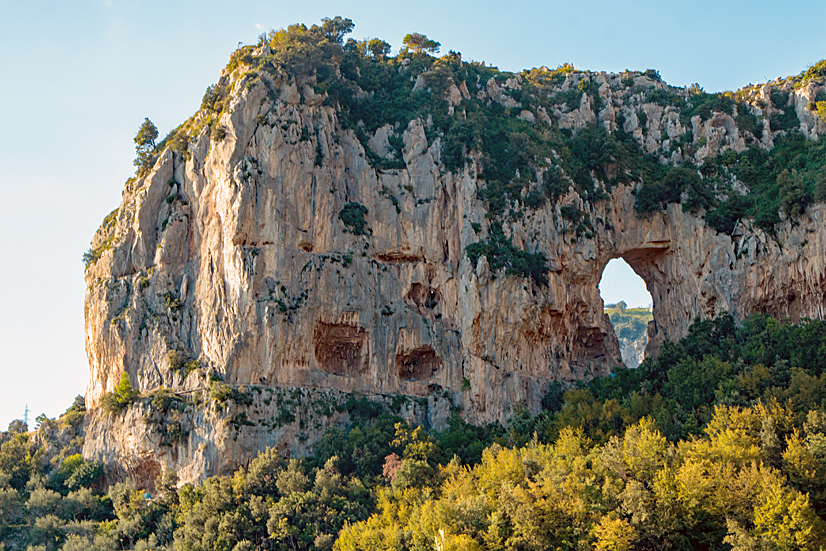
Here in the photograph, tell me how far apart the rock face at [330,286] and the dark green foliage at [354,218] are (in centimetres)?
25

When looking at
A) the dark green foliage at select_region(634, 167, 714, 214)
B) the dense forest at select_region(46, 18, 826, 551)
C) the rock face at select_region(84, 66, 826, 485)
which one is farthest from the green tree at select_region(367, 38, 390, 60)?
the dark green foliage at select_region(634, 167, 714, 214)

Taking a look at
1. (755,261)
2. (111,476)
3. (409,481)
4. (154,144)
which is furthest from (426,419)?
(154,144)

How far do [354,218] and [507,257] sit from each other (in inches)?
497

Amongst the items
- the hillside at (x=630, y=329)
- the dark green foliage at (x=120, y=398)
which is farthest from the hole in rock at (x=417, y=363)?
the hillside at (x=630, y=329)

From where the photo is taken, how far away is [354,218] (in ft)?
211

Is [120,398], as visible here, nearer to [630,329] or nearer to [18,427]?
[18,427]

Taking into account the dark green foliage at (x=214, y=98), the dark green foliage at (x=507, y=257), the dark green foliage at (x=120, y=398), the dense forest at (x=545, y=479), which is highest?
the dark green foliage at (x=214, y=98)

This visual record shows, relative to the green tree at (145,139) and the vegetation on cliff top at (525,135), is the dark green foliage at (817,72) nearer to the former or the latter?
the vegetation on cliff top at (525,135)

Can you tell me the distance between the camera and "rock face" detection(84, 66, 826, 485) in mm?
57781

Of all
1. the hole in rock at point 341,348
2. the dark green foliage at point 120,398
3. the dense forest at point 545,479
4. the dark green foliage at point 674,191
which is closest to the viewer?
the dense forest at point 545,479

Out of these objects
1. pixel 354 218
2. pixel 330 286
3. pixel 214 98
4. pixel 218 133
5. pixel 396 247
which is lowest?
pixel 330 286

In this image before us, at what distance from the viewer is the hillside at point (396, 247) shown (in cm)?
5847

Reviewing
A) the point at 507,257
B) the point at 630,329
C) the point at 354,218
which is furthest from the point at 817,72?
the point at 630,329

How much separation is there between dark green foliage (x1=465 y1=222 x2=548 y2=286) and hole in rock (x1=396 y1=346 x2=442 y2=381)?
25.9 feet
